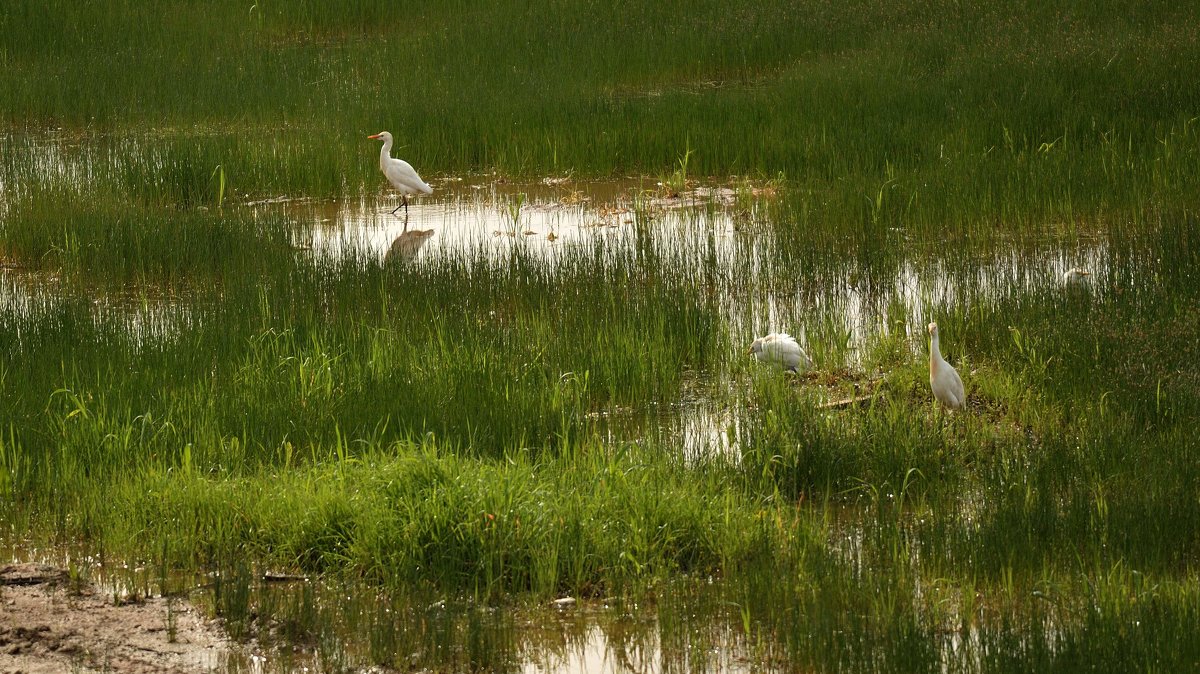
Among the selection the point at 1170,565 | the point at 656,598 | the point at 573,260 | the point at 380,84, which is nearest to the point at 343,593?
the point at 656,598

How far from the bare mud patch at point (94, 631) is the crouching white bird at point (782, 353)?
3484 millimetres

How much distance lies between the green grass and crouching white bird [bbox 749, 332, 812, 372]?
12 cm

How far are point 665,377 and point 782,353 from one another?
0.65 metres

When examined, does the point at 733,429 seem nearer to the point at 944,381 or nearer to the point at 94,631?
the point at 944,381

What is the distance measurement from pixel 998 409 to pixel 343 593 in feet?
11.6

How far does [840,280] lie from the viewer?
952cm

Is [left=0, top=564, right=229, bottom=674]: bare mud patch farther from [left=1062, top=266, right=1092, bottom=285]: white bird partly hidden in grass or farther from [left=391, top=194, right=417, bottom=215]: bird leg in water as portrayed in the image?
[left=391, top=194, right=417, bottom=215]: bird leg in water

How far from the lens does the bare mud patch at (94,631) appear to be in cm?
480

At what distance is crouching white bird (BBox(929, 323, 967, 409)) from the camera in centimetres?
670

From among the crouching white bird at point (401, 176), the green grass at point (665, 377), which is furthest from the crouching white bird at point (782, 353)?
the crouching white bird at point (401, 176)

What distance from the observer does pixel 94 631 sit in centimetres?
499

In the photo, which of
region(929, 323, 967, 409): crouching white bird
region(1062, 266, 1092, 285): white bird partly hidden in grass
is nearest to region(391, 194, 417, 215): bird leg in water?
region(1062, 266, 1092, 285): white bird partly hidden in grass

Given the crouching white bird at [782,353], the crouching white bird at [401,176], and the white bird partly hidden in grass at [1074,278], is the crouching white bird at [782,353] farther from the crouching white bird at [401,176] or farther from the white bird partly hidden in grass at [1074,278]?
the crouching white bird at [401,176]

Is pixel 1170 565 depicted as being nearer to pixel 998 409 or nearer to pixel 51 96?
pixel 998 409
